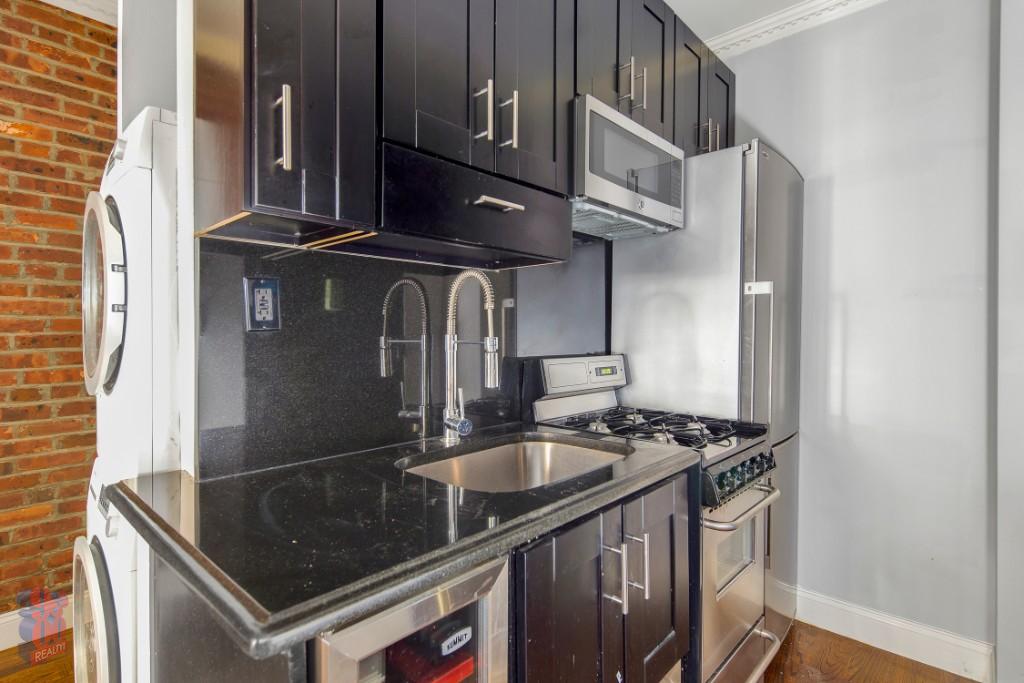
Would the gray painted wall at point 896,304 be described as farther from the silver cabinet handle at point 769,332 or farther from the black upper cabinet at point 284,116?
the black upper cabinet at point 284,116

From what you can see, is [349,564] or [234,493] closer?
[349,564]

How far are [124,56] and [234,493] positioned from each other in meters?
1.17

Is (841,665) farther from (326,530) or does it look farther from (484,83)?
(484,83)

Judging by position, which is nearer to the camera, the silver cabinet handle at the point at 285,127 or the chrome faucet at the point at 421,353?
the silver cabinet handle at the point at 285,127

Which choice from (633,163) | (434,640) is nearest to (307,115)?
(434,640)

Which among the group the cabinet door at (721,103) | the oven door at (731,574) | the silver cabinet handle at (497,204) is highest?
the cabinet door at (721,103)

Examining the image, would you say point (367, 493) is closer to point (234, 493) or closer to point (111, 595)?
point (234, 493)

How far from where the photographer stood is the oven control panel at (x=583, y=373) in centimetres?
192

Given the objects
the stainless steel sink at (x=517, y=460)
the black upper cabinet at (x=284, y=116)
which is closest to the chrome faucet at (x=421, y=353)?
the stainless steel sink at (x=517, y=460)

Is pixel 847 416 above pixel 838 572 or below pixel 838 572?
above

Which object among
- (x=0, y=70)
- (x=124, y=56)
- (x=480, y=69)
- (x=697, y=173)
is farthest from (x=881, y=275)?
(x=0, y=70)

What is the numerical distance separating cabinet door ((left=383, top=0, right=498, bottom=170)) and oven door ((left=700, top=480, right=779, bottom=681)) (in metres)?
1.25

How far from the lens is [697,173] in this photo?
2049mm

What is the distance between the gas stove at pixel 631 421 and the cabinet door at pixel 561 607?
55cm
